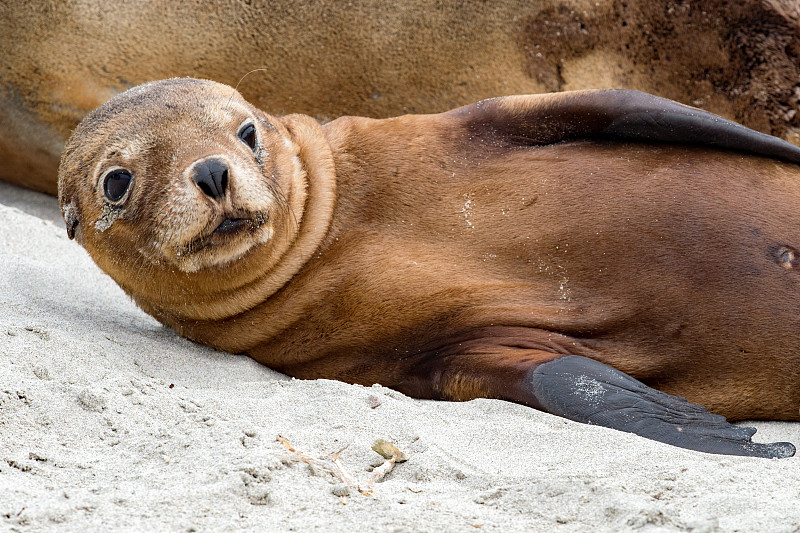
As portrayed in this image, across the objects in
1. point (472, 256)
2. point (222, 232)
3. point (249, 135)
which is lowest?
point (472, 256)

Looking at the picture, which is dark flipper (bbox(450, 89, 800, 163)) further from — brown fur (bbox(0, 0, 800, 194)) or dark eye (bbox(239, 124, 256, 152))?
brown fur (bbox(0, 0, 800, 194))

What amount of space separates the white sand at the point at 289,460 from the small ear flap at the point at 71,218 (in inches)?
15.8

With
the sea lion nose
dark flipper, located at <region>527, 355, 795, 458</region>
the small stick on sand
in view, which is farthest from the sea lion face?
dark flipper, located at <region>527, 355, 795, 458</region>

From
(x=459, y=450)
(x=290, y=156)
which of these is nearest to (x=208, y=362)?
(x=290, y=156)

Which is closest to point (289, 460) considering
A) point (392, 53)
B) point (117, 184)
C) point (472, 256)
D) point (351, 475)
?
point (351, 475)

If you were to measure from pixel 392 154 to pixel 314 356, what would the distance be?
0.93 meters

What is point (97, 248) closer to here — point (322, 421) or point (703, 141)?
point (322, 421)

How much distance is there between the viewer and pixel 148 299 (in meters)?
4.23

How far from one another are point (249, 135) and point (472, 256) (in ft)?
3.30

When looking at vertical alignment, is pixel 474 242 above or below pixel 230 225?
below

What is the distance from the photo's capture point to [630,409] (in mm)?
3375

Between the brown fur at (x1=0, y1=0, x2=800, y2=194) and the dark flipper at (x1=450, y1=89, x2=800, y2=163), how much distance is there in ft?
5.41

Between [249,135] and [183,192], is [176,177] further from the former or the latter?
[249,135]

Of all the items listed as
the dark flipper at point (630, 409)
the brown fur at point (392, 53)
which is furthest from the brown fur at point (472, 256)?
the brown fur at point (392, 53)
